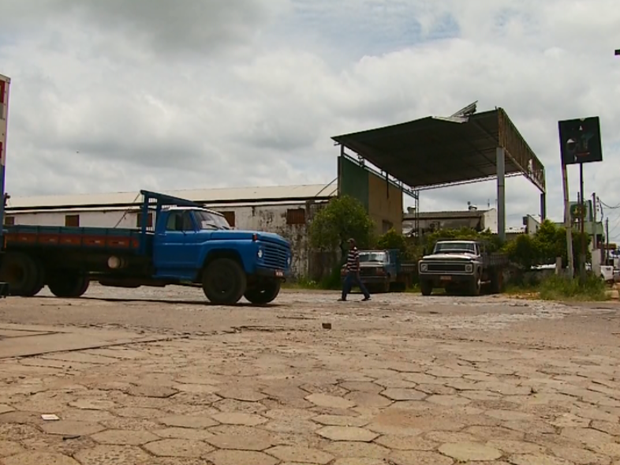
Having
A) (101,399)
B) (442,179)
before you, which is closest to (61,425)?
(101,399)

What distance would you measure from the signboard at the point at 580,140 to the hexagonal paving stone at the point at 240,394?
892 inches

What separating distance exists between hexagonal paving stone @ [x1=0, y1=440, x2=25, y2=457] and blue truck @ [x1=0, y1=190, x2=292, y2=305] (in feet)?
37.0

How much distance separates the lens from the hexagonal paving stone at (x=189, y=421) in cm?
395

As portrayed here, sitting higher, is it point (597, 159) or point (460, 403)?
point (597, 159)

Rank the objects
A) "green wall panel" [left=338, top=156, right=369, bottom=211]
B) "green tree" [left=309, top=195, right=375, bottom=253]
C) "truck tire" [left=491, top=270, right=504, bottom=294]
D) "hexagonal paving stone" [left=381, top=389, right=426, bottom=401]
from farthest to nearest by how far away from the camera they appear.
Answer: "green wall panel" [left=338, top=156, right=369, bottom=211], "green tree" [left=309, top=195, right=375, bottom=253], "truck tire" [left=491, top=270, right=504, bottom=294], "hexagonal paving stone" [left=381, top=389, right=426, bottom=401]

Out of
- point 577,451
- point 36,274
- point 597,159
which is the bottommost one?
point 577,451

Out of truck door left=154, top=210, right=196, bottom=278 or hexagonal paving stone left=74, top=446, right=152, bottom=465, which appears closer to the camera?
hexagonal paving stone left=74, top=446, right=152, bottom=465

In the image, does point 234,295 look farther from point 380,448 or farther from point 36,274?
point 380,448

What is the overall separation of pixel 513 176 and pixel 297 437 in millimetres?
41522

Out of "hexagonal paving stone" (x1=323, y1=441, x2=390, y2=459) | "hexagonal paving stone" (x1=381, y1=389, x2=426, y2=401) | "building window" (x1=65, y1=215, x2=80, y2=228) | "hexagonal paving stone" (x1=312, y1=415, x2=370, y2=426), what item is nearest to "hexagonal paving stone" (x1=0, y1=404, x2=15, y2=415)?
"hexagonal paving stone" (x1=312, y1=415, x2=370, y2=426)

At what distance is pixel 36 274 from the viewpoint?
16.3 metres

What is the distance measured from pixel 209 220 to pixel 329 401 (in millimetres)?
11635

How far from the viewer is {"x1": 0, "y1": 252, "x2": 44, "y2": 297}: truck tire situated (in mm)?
16328

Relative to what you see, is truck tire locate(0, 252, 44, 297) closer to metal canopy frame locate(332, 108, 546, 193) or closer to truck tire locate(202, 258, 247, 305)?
truck tire locate(202, 258, 247, 305)
